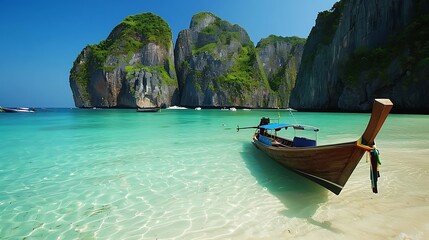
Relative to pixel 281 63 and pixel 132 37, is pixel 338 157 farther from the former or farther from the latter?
pixel 281 63

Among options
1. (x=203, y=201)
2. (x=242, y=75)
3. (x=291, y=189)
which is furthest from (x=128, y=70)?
(x=291, y=189)

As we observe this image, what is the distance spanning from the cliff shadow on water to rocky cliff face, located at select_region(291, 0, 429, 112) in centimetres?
5498

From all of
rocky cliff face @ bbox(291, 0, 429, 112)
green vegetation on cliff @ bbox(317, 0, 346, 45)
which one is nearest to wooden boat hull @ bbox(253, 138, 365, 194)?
rocky cliff face @ bbox(291, 0, 429, 112)

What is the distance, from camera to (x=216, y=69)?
135500mm

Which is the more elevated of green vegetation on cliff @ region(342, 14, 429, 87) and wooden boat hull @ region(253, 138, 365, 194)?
green vegetation on cliff @ region(342, 14, 429, 87)

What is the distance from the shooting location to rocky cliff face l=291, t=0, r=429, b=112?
49969 mm

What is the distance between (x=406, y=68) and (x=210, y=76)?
9384 centimetres

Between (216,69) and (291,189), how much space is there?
132 metres

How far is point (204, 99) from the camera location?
131 m

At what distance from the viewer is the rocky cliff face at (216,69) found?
13138 centimetres

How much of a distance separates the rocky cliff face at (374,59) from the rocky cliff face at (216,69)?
60.2m

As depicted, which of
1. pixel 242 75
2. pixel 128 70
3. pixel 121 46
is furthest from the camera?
pixel 242 75

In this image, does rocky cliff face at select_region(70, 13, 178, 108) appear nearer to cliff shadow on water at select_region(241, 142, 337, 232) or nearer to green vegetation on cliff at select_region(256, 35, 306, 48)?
green vegetation on cliff at select_region(256, 35, 306, 48)

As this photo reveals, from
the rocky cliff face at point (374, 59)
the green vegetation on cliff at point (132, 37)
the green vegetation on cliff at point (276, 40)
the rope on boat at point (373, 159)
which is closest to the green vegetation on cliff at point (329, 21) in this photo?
the rocky cliff face at point (374, 59)
